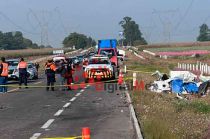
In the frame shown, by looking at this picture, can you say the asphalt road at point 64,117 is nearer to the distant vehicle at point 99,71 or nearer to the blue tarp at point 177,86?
the blue tarp at point 177,86

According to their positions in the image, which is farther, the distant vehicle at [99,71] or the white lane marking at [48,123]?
the distant vehicle at [99,71]

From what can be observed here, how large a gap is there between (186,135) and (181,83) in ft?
41.2

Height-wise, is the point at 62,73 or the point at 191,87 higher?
the point at 62,73

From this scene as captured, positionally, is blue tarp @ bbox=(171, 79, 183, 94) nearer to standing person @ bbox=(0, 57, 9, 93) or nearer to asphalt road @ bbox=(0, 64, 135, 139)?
asphalt road @ bbox=(0, 64, 135, 139)

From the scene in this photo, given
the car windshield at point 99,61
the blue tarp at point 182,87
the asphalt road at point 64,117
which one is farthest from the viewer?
the car windshield at point 99,61

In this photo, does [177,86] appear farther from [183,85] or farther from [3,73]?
[3,73]

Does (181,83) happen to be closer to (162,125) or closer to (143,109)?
(143,109)

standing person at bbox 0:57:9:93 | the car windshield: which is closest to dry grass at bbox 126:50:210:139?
standing person at bbox 0:57:9:93

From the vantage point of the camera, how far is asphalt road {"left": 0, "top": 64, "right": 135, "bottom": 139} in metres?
11.7

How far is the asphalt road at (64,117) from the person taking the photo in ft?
38.2

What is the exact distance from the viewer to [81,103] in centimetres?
→ 1902

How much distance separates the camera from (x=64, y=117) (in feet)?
48.3

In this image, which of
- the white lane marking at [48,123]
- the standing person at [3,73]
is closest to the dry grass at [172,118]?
the white lane marking at [48,123]

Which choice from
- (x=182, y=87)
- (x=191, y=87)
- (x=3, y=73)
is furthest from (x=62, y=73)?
(x=191, y=87)
